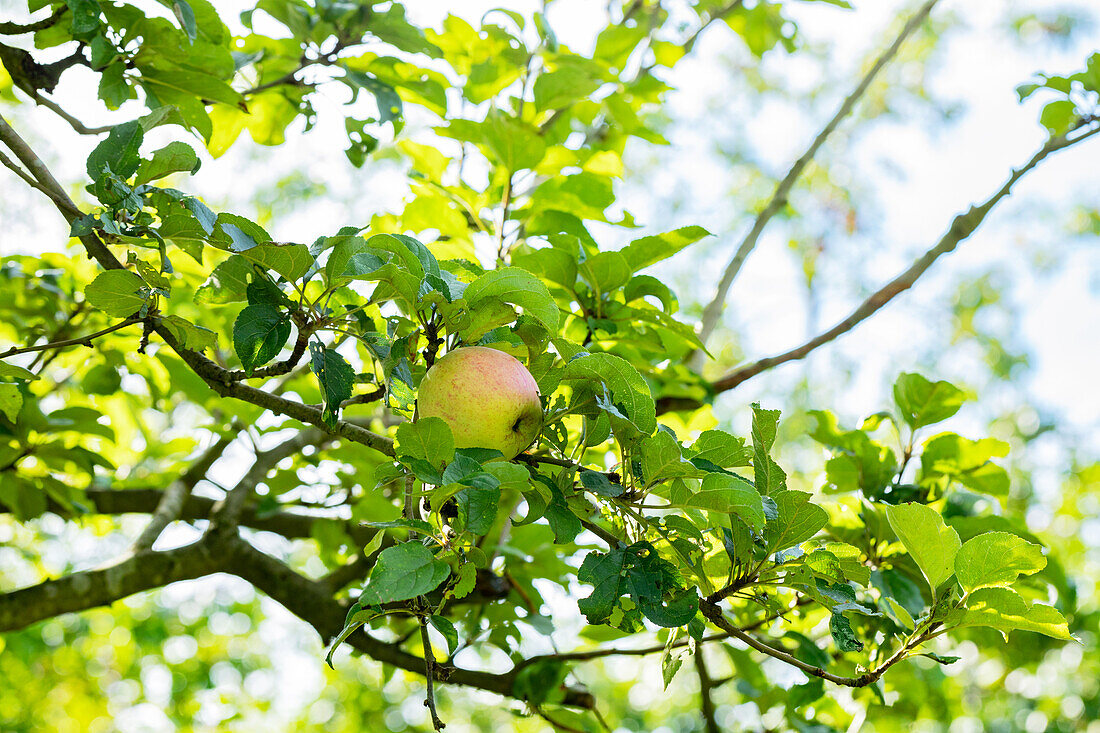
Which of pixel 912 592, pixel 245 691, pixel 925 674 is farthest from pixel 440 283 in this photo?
pixel 245 691

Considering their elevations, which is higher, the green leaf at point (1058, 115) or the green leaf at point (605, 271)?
the green leaf at point (1058, 115)

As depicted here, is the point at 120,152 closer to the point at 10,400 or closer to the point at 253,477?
the point at 10,400

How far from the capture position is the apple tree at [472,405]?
0.95 metres

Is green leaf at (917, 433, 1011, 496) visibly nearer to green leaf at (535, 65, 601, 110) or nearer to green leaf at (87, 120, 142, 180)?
green leaf at (535, 65, 601, 110)

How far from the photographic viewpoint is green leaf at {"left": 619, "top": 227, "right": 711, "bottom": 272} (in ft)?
4.34

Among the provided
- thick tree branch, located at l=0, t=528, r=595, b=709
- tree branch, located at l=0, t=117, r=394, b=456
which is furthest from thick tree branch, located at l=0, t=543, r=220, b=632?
tree branch, located at l=0, t=117, r=394, b=456

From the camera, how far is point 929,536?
40.2 inches

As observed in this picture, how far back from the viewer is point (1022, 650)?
2039mm

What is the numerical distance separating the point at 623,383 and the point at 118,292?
611 millimetres

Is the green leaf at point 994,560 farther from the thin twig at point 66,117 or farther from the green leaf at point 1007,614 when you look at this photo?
the thin twig at point 66,117

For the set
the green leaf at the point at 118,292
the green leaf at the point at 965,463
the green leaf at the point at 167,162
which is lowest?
the green leaf at the point at 965,463

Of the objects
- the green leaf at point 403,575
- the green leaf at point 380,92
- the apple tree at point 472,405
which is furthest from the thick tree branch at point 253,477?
the green leaf at point 403,575

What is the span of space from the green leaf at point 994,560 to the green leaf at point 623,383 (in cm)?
39

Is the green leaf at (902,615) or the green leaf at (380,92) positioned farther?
the green leaf at (380,92)
